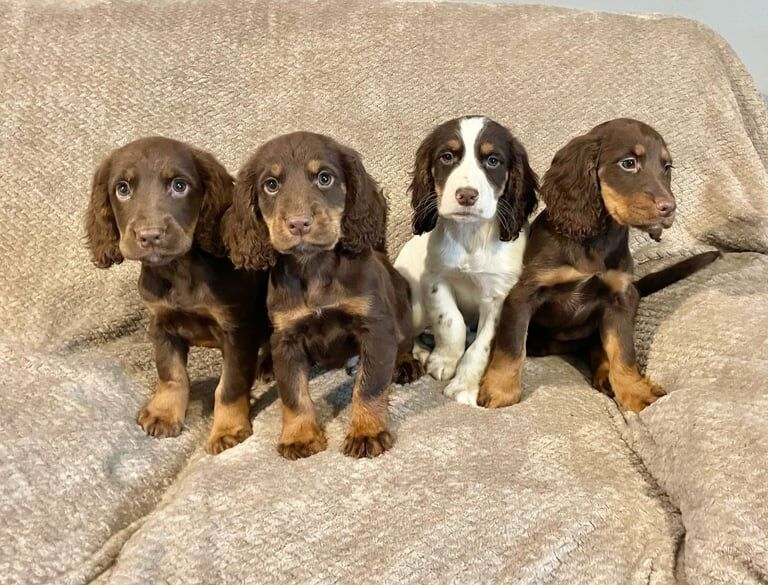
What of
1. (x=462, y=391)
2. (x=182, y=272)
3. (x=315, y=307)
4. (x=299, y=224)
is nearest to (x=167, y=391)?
(x=182, y=272)

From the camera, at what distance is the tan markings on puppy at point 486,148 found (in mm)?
2949

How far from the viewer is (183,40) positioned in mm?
3887

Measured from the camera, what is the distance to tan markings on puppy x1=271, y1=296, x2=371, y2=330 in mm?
2568

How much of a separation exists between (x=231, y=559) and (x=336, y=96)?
2.59 m

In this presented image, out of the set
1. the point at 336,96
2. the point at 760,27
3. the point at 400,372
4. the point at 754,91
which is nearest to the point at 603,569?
the point at 400,372

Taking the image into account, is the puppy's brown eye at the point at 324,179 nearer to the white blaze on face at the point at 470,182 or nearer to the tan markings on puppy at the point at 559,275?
the white blaze on face at the point at 470,182

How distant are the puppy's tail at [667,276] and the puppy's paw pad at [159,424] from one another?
6.72 ft

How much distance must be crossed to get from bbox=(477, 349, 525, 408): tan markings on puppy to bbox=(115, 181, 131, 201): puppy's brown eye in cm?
149

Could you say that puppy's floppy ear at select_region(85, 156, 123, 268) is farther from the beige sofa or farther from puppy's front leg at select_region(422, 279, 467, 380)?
puppy's front leg at select_region(422, 279, 467, 380)

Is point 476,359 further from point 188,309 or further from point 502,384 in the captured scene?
point 188,309

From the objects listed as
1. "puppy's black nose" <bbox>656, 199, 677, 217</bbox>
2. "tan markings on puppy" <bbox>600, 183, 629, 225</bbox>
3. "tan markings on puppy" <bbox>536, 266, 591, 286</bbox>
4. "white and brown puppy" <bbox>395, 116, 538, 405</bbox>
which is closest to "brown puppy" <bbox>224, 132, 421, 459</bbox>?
"white and brown puppy" <bbox>395, 116, 538, 405</bbox>

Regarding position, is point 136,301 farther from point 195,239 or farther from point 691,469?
point 691,469

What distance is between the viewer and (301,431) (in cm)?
256

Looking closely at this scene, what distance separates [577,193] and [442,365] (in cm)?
91
